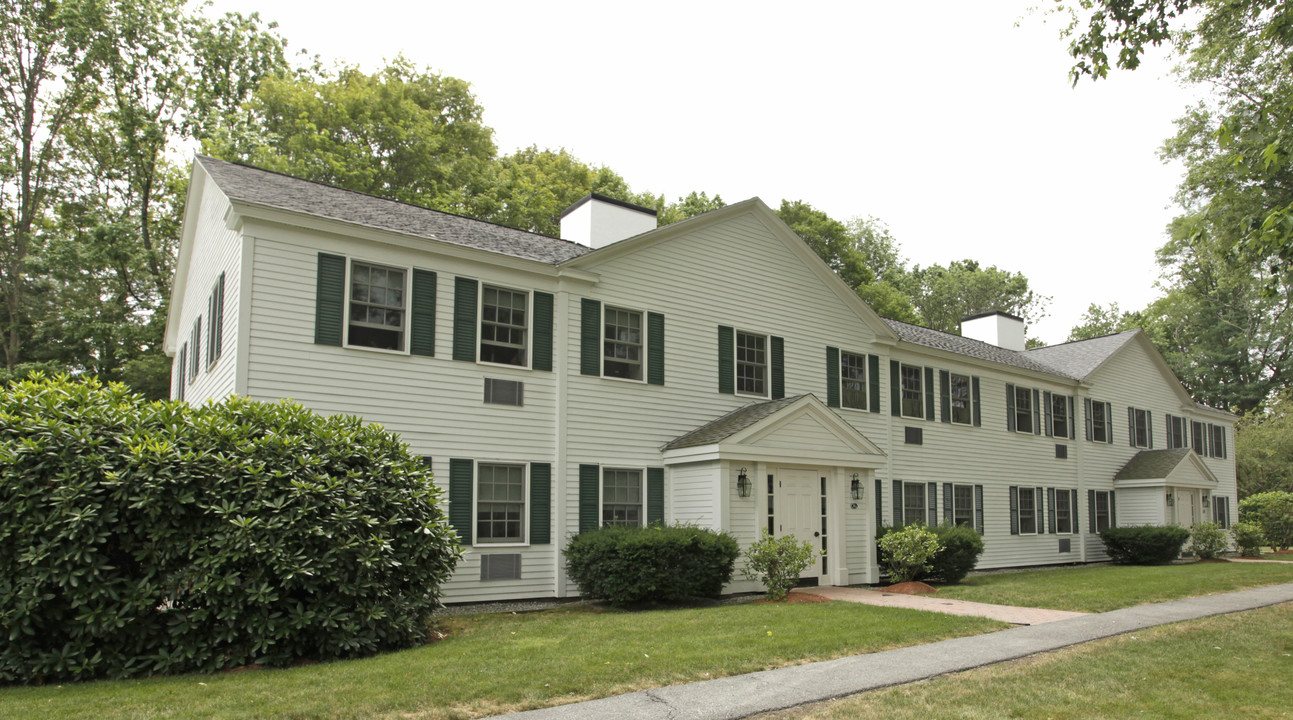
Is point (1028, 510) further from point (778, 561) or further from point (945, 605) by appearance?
point (778, 561)

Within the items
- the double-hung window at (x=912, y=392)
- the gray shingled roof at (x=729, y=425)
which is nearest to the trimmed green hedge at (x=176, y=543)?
the gray shingled roof at (x=729, y=425)

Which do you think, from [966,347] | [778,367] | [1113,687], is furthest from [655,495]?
[966,347]

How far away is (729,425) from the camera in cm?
1564

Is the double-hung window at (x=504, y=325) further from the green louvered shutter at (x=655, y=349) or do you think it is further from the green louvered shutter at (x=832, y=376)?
the green louvered shutter at (x=832, y=376)

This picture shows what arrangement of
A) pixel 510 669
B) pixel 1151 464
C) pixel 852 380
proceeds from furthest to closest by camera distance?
pixel 1151 464 < pixel 852 380 < pixel 510 669

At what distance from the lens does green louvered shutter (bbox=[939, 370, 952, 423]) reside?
21969 millimetres

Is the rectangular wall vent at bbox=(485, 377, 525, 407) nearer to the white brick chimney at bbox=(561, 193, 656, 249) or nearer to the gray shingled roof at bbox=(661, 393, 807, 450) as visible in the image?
the gray shingled roof at bbox=(661, 393, 807, 450)

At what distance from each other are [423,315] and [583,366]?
9.57 feet

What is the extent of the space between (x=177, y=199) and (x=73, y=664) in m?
24.0

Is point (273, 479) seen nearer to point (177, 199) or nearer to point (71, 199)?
point (177, 199)

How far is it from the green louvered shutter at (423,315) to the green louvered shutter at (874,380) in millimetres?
10707

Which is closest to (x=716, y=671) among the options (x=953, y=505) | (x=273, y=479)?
(x=273, y=479)

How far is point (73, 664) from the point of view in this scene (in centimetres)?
793

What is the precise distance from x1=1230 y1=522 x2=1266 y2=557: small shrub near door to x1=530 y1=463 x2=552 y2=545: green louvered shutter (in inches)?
1018
